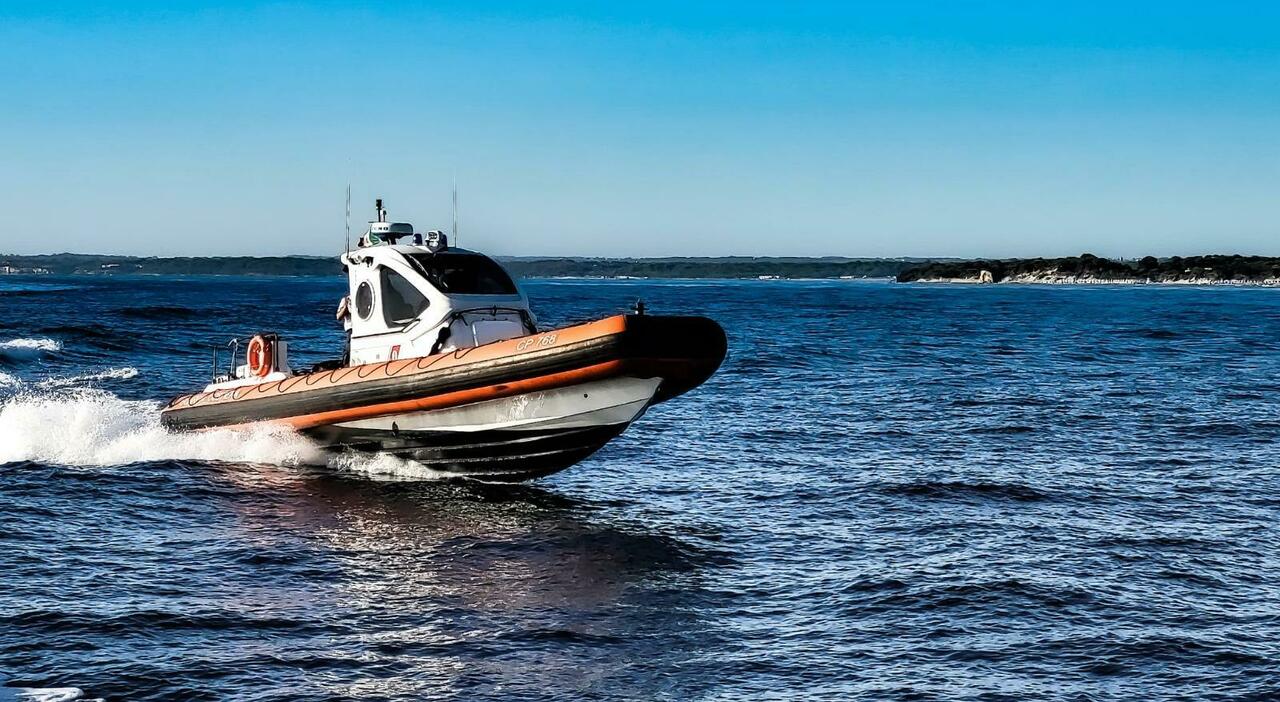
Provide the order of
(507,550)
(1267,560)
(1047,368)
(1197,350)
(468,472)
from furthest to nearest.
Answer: (1197,350)
(1047,368)
(468,472)
(507,550)
(1267,560)

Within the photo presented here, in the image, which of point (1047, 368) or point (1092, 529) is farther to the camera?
point (1047, 368)

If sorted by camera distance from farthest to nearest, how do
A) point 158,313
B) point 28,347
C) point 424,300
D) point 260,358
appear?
point 158,313 < point 28,347 < point 260,358 < point 424,300

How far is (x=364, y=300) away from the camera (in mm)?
13945

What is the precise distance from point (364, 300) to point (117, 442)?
3.50 metres

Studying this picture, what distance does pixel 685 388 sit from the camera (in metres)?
12.0

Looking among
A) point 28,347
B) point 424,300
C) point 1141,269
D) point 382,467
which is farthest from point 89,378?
point 1141,269

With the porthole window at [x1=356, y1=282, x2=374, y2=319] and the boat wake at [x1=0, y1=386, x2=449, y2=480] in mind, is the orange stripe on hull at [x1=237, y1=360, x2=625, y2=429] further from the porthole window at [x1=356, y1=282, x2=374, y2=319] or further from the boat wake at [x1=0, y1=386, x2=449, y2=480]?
the porthole window at [x1=356, y1=282, x2=374, y2=319]

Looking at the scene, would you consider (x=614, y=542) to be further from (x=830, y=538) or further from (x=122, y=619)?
(x=122, y=619)

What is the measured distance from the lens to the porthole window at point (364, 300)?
13852 mm

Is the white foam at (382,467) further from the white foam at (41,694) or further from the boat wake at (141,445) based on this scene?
the white foam at (41,694)

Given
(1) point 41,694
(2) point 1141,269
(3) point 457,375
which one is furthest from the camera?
(2) point 1141,269

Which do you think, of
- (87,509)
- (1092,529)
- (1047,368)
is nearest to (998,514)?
(1092,529)

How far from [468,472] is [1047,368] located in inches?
690

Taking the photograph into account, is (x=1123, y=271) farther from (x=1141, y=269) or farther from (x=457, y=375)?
(x=457, y=375)
